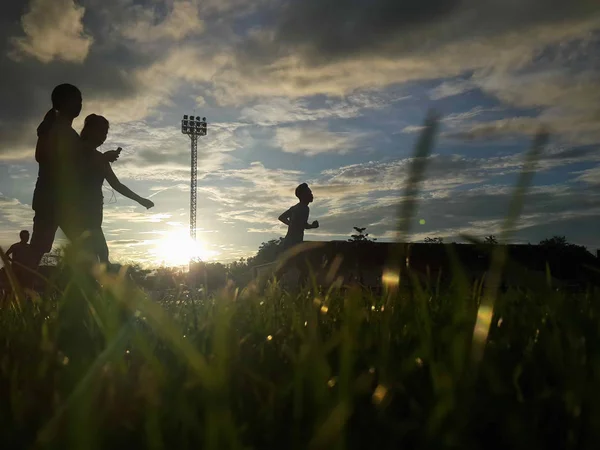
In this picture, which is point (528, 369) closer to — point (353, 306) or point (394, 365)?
point (394, 365)

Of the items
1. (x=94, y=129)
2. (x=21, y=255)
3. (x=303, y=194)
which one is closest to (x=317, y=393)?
(x=94, y=129)

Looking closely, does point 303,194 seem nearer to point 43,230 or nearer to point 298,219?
point 298,219

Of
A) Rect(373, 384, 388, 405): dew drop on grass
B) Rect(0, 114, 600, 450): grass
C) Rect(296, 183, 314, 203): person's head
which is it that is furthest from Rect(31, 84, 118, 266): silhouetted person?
Rect(296, 183, 314, 203): person's head

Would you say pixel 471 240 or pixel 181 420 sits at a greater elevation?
pixel 471 240

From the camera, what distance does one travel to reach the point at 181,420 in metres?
1.27

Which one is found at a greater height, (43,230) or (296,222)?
(296,222)

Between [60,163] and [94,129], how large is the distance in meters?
0.49

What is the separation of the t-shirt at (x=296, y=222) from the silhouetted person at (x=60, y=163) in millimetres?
5125

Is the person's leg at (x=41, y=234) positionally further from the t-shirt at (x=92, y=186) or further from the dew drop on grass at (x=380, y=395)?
the dew drop on grass at (x=380, y=395)

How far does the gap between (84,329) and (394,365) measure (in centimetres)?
152

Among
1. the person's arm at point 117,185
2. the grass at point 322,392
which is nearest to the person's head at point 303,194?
the person's arm at point 117,185

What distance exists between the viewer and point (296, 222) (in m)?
10.2

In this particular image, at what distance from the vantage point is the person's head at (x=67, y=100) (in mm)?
5223

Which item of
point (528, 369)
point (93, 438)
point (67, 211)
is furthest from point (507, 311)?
point (67, 211)
